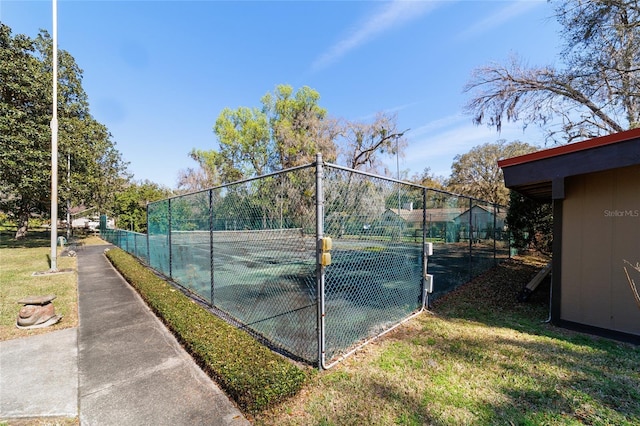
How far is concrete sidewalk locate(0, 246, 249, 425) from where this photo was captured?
2240mm

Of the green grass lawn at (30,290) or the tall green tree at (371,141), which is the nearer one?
the green grass lawn at (30,290)

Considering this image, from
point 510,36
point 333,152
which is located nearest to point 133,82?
point 510,36

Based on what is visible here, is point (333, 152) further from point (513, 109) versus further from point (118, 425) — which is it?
point (118, 425)

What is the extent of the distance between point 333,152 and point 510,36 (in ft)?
47.1

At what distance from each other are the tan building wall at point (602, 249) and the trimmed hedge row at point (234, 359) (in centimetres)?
373

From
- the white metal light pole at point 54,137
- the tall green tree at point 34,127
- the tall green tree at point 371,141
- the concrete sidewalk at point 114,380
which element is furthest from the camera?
the tall green tree at point 371,141

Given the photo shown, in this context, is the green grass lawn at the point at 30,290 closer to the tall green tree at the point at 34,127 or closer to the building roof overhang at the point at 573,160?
the tall green tree at the point at 34,127

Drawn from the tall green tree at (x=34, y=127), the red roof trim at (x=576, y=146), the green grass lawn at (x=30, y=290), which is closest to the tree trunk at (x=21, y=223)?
the tall green tree at (x=34, y=127)

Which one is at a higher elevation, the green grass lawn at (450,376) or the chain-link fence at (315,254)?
the chain-link fence at (315,254)

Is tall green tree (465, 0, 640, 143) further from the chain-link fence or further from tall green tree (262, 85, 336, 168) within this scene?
tall green tree (262, 85, 336, 168)

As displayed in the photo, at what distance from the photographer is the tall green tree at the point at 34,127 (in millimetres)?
11602

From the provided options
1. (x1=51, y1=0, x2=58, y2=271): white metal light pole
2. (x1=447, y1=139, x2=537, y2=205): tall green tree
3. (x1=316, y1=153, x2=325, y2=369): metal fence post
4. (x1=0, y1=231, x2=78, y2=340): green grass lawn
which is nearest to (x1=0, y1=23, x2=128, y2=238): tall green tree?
(x1=0, y1=231, x2=78, y2=340): green grass lawn

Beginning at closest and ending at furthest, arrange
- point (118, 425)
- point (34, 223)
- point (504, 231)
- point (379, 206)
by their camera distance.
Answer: point (118, 425) < point (379, 206) < point (504, 231) < point (34, 223)

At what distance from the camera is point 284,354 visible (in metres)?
3.06
